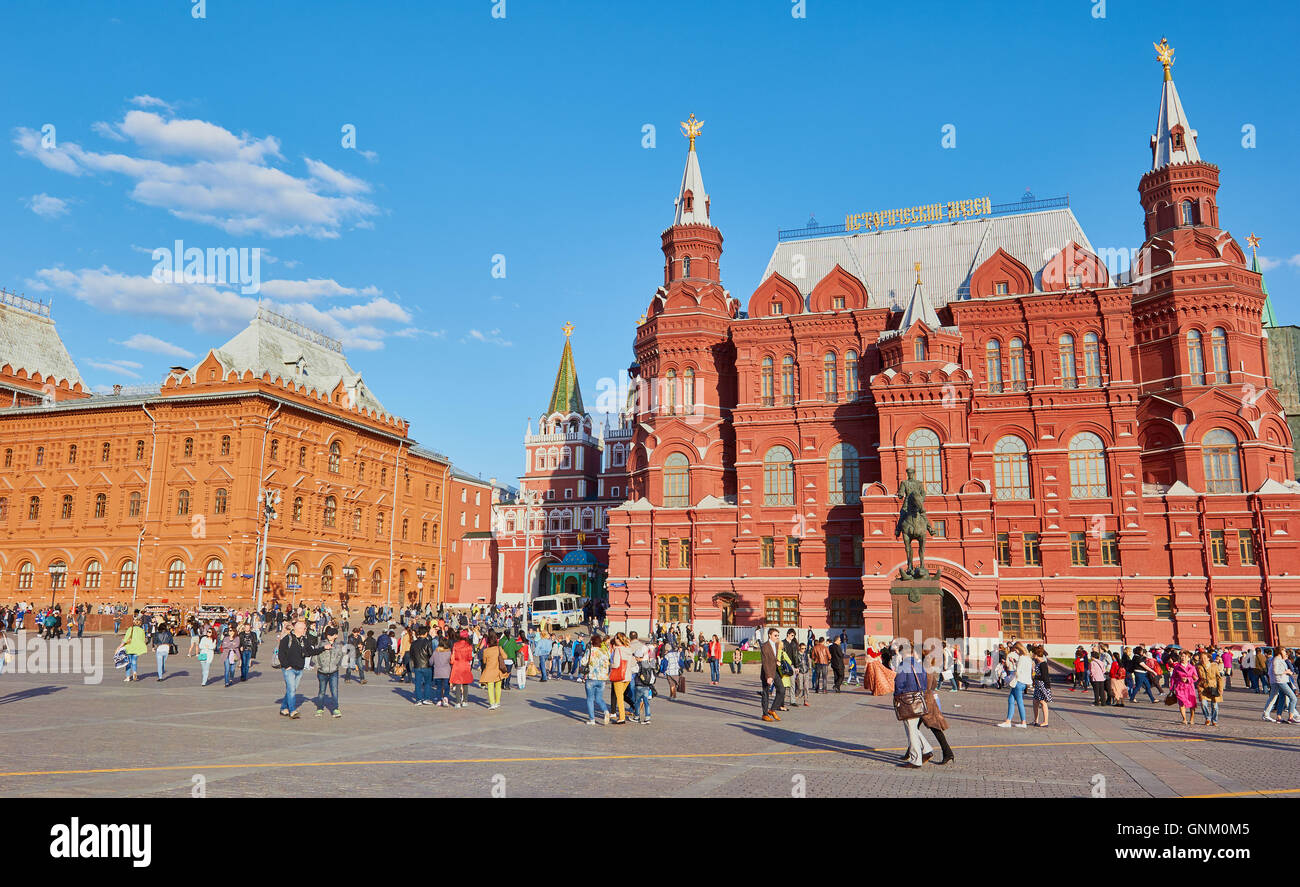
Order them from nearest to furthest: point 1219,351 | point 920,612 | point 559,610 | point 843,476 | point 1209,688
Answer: point 1209,688 → point 920,612 → point 1219,351 → point 843,476 → point 559,610

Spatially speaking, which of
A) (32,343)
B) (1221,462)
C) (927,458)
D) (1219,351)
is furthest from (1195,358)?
(32,343)

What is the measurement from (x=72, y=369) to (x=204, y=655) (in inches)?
2605

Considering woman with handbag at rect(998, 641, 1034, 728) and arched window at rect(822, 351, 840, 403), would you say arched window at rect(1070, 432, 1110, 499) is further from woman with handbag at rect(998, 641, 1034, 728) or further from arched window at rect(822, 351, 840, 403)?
woman with handbag at rect(998, 641, 1034, 728)

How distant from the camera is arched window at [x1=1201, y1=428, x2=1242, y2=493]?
151 ft

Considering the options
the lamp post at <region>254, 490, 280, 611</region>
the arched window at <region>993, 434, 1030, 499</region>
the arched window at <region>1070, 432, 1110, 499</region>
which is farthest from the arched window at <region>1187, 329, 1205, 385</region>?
the lamp post at <region>254, 490, 280, 611</region>

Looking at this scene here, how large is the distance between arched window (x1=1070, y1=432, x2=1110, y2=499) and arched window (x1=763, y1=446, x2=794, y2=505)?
49.1 ft

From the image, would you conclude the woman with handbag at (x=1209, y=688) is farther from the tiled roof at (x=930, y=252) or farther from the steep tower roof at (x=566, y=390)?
the steep tower roof at (x=566, y=390)

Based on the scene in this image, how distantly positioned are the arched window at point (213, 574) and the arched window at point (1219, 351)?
5917 centimetres

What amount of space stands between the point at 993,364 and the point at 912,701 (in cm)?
4072

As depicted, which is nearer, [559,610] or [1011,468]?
[1011,468]

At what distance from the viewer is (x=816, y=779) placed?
40.8ft

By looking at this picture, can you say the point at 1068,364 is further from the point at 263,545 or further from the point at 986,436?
the point at 263,545

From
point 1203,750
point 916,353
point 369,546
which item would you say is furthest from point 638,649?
point 369,546

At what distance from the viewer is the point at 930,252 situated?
5628cm
